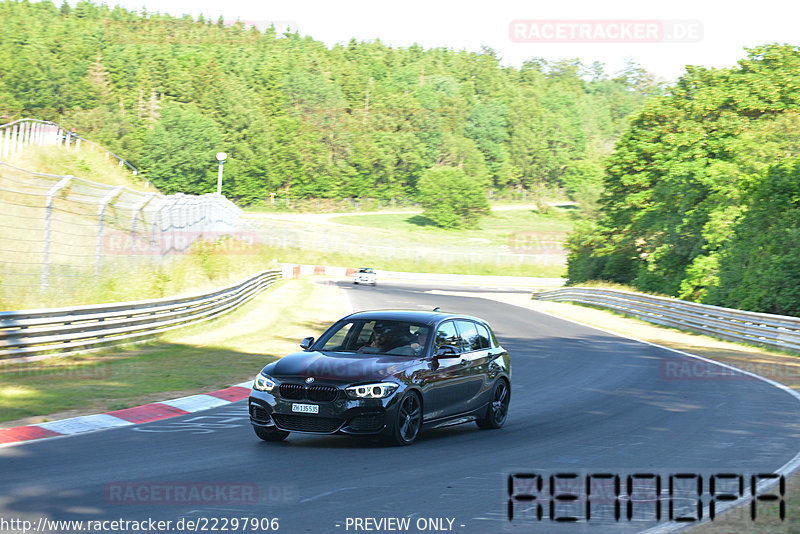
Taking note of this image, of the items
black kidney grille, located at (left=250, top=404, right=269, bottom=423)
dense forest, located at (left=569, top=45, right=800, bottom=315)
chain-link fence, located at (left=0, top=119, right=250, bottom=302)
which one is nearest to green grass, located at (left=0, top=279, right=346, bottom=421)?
chain-link fence, located at (left=0, top=119, right=250, bottom=302)

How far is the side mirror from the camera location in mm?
10570

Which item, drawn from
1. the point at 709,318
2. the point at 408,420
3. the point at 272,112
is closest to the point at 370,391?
the point at 408,420

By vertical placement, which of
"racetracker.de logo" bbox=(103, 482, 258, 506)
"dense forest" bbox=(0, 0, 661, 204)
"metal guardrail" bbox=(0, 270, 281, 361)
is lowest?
"metal guardrail" bbox=(0, 270, 281, 361)

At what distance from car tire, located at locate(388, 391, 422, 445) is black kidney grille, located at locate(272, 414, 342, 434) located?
2.15 feet

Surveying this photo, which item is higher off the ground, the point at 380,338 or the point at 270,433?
the point at 380,338

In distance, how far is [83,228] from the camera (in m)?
28.3

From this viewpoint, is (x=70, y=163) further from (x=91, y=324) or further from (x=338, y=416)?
(x=338, y=416)

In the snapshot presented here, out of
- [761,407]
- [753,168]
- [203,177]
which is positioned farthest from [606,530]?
[203,177]

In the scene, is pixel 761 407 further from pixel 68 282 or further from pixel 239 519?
pixel 68 282

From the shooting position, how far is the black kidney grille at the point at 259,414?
31.9ft

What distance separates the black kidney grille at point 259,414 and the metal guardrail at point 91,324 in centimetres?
690

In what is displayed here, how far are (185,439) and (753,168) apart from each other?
105ft

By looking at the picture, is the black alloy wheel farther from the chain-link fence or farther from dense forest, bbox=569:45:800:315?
dense forest, bbox=569:45:800:315

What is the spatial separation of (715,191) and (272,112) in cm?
11207
